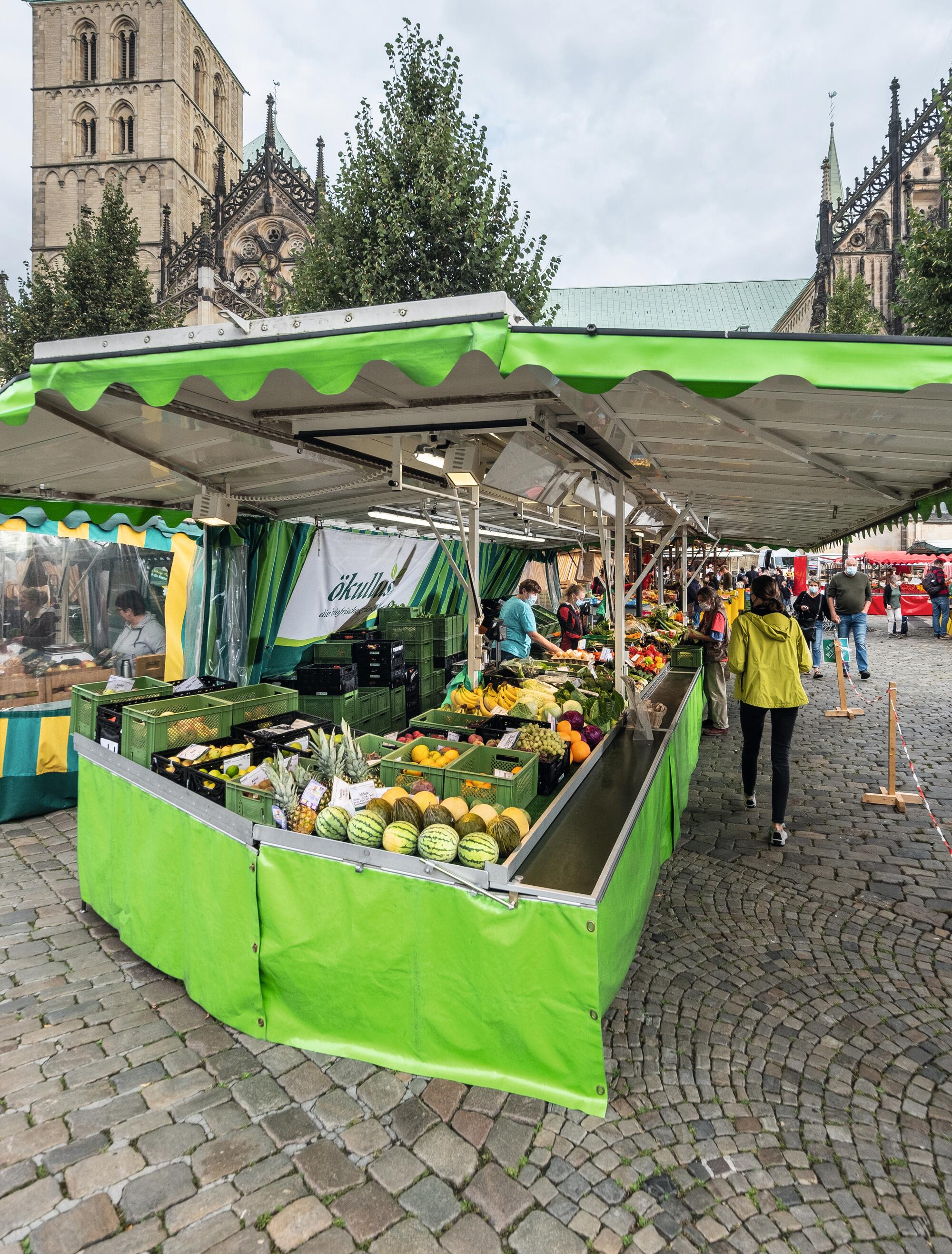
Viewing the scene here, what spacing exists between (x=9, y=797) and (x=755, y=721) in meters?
6.15

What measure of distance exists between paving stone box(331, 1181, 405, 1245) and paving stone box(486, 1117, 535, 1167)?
373 mm

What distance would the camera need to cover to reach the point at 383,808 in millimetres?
2900

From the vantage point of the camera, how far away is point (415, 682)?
9.18 meters

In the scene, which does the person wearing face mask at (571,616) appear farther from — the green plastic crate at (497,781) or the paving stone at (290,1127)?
the paving stone at (290,1127)

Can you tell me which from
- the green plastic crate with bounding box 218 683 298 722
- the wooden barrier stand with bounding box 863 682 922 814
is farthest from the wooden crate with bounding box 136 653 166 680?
the wooden barrier stand with bounding box 863 682 922 814

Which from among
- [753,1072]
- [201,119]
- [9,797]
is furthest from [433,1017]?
[201,119]

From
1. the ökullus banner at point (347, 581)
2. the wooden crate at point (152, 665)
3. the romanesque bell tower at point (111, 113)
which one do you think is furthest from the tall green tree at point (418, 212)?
the romanesque bell tower at point (111, 113)

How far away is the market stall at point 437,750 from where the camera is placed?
2230mm

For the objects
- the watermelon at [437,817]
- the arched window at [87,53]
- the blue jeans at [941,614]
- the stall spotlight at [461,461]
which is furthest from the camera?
the arched window at [87,53]

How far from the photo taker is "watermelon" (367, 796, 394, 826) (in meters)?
2.87

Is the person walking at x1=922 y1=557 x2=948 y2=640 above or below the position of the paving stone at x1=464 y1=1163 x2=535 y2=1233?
above

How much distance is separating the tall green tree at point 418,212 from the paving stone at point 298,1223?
13.4 metres

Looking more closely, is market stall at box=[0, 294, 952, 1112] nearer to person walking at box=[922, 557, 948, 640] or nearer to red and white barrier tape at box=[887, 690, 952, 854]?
red and white barrier tape at box=[887, 690, 952, 854]

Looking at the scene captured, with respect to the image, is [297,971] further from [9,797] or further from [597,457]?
[9,797]
